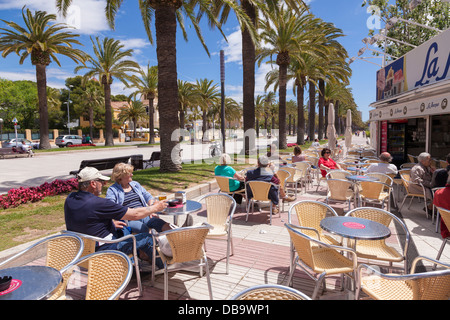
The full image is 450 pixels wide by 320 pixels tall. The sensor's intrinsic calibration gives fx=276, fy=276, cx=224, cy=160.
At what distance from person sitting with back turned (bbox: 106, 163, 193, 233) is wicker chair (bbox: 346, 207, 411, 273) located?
228 centimetres

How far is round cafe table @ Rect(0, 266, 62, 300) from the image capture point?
1803 millimetres

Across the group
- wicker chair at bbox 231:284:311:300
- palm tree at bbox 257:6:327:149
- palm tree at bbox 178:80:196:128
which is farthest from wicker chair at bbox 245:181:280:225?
palm tree at bbox 178:80:196:128

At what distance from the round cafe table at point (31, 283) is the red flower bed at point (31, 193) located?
216 inches

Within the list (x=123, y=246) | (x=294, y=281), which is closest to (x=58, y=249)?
(x=123, y=246)

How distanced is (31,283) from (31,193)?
19.9 ft

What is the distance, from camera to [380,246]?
3.40 metres

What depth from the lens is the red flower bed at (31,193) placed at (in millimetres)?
6480

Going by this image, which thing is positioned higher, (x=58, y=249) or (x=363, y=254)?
(x=58, y=249)

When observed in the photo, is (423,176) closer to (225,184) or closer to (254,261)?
(225,184)

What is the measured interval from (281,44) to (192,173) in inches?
530

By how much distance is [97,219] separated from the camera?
3006mm

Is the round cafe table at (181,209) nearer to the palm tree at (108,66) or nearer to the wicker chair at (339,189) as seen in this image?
the wicker chair at (339,189)

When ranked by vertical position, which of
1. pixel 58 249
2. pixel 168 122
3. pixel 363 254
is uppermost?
pixel 168 122
